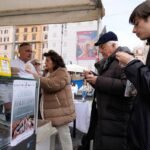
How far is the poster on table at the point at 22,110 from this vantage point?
5.26 ft

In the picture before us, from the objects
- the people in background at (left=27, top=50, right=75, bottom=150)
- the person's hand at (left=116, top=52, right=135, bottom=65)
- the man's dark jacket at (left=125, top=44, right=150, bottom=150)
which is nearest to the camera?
the man's dark jacket at (left=125, top=44, right=150, bottom=150)

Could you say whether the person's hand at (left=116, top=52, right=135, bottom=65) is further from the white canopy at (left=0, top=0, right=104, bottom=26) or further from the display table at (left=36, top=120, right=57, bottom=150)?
the white canopy at (left=0, top=0, right=104, bottom=26)

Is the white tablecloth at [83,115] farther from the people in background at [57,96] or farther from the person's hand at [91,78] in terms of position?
the person's hand at [91,78]

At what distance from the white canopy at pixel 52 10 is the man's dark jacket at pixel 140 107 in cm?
174

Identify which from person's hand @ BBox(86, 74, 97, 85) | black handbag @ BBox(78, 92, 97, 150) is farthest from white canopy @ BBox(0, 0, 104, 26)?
black handbag @ BBox(78, 92, 97, 150)

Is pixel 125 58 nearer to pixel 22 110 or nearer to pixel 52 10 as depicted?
pixel 22 110

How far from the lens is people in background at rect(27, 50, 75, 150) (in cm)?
340

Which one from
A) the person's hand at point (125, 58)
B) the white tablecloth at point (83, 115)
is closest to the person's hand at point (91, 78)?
the person's hand at point (125, 58)

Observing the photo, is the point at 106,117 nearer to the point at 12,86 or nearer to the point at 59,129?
the point at 12,86

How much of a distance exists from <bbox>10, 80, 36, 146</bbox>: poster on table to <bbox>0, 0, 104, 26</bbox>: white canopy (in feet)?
4.98

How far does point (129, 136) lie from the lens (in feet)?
5.22

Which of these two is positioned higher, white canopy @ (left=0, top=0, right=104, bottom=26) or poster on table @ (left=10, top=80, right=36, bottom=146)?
white canopy @ (left=0, top=0, right=104, bottom=26)

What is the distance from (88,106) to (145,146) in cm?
430

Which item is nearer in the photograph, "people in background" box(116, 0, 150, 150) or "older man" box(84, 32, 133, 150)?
"people in background" box(116, 0, 150, 150)
